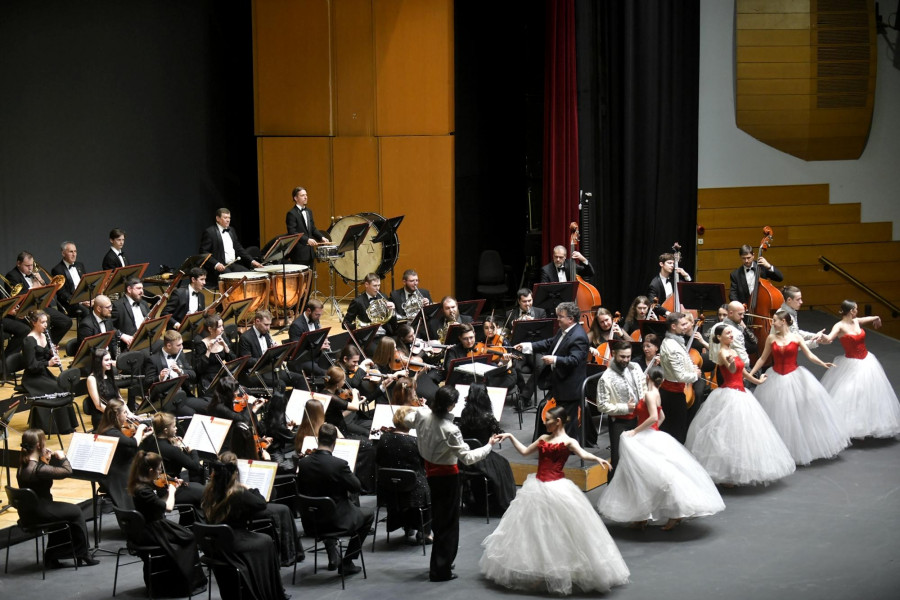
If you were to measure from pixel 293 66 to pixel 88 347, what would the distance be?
6133mm

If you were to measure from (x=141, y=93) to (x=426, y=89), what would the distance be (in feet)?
11.1

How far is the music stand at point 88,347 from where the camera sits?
8.53 metres

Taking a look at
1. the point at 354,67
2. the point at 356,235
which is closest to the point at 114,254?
the point at 356,235

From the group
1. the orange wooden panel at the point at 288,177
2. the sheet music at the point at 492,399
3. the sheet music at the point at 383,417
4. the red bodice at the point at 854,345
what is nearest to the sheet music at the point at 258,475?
the sheet music at the point at 383,417

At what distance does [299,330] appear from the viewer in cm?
995

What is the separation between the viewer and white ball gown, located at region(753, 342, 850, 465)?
8.81 meters

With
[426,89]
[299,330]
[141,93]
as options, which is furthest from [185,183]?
[299,330]

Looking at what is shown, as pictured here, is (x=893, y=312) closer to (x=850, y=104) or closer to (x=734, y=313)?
(x=850, y=104)

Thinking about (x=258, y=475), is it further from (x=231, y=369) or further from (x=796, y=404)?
(x=796, y=404)

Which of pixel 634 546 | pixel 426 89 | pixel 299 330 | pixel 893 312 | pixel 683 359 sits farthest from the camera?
pixel 893 312

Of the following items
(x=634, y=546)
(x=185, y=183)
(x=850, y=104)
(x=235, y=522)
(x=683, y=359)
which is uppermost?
(x=850, y=104)

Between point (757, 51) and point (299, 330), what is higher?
point (757, 51)

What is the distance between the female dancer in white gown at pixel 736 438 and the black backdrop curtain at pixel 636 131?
14.9 ft

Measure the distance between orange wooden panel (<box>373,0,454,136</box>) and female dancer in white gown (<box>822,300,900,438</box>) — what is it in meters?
5.73
